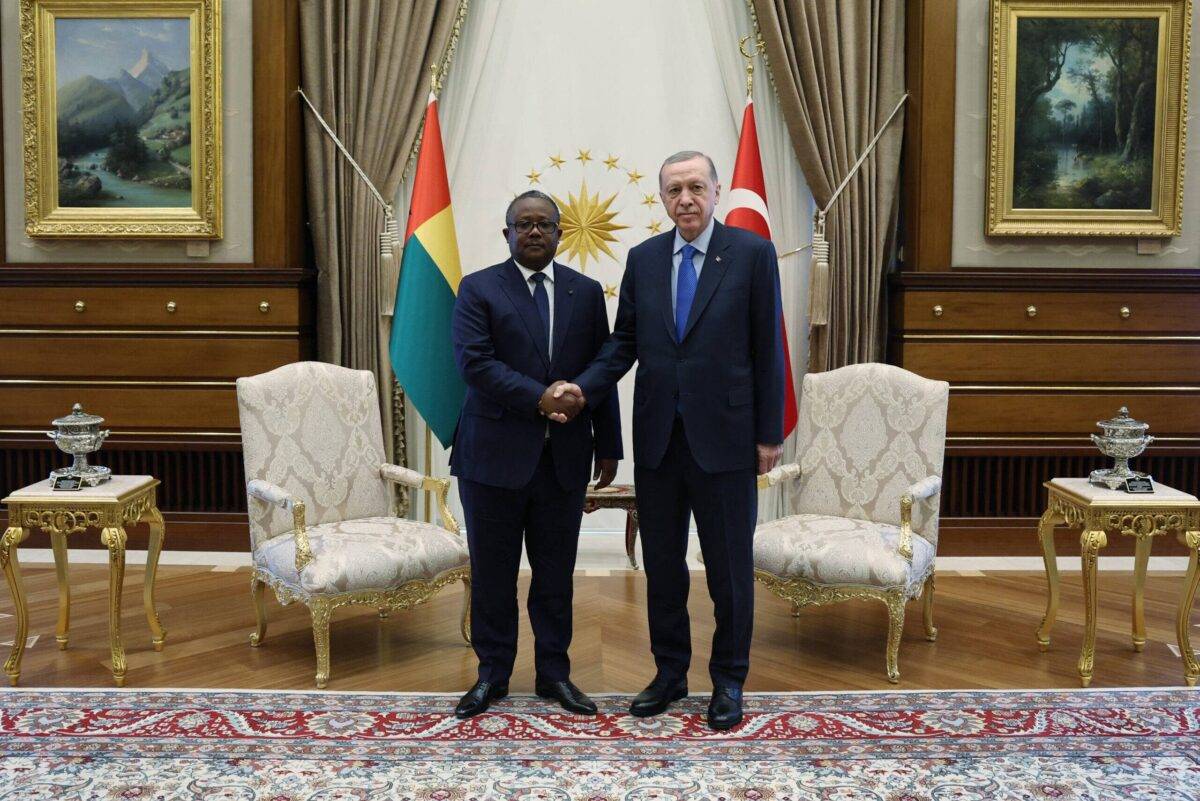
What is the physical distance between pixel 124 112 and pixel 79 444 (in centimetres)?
235

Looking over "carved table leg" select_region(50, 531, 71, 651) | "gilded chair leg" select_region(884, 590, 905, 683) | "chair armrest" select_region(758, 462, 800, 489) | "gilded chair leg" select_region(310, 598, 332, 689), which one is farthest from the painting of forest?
"carved table leg" select_region(50, 531, 71, 651)

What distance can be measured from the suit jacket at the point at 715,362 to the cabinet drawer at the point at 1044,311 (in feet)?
7.81

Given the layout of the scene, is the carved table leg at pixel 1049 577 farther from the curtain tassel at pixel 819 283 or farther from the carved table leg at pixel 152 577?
the carved table leg at pixel 152 577

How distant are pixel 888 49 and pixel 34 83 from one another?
14.5ft

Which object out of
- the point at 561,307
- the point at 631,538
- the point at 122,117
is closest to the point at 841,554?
the point at 561,307

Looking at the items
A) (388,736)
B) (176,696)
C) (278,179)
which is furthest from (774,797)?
(278,179)

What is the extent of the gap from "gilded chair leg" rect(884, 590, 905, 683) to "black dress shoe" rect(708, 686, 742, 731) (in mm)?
668

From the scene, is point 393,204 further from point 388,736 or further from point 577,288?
point 388,736

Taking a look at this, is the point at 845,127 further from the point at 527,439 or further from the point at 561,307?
the point at 527,439

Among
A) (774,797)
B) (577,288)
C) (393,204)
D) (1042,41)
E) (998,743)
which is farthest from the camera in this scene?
(393,204)

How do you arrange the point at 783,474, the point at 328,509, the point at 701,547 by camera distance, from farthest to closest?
1. the point at 783,474
2. the point at 328,509
3. the point at 701,547

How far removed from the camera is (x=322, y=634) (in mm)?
3512

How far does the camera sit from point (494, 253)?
18.7 ft

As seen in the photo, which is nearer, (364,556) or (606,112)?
(364,556)
